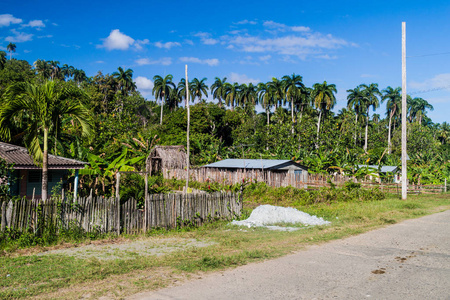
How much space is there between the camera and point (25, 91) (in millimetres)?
11516

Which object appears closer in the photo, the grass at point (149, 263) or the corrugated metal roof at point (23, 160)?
the grass at point (149, 263)

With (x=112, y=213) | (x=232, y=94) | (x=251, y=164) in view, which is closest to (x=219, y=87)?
(x=232, y=94)

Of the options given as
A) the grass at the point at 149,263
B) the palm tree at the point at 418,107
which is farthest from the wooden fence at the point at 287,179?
the palm tree at the point at 418,107

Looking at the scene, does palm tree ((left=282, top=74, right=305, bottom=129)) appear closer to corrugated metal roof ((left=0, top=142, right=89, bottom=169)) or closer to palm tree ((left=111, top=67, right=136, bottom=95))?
palm tree ((left=111, top=67, right=136, bottom=95))

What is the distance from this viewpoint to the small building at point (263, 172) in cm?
3161

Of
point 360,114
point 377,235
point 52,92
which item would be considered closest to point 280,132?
point 360,114

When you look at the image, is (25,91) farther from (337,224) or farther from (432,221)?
(432,221)

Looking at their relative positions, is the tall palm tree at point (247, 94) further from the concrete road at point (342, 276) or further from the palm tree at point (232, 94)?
the concrete road at point (342, 276)

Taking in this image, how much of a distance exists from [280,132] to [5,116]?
4517cm

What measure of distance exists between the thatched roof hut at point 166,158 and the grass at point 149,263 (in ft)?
79.7

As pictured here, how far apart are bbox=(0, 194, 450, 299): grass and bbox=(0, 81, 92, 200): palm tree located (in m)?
3.32

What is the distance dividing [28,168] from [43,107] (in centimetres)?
434

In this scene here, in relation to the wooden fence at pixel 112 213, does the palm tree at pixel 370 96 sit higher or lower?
higher

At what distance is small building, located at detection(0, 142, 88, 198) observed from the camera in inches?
582
